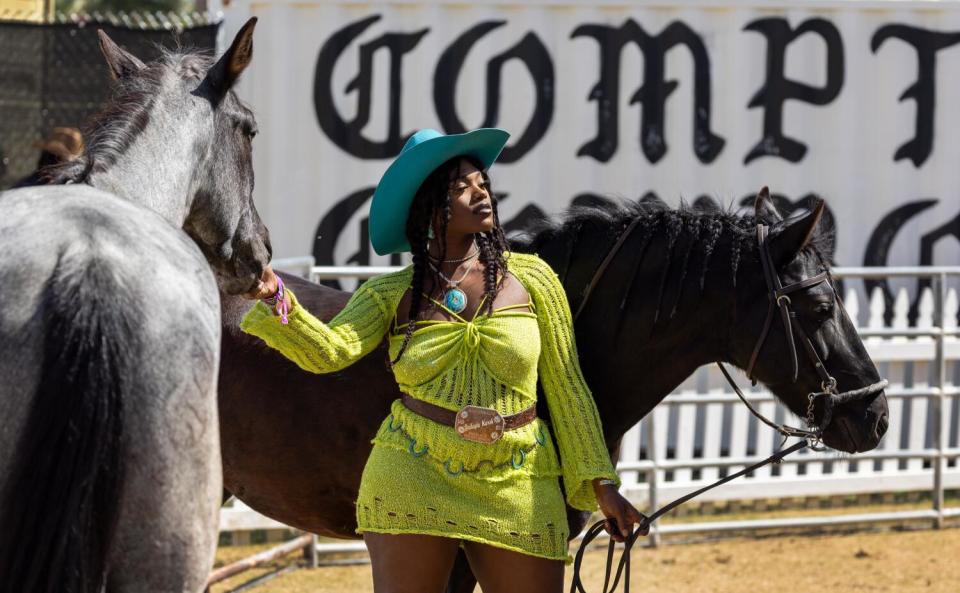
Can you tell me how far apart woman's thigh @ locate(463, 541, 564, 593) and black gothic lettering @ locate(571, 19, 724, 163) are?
6236mm

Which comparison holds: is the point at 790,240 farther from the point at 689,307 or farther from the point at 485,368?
the point at 485,368

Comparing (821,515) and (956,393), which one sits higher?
(956,393)

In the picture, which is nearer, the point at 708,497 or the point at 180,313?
the point at 180,313

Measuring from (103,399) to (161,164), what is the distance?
3.82 ft

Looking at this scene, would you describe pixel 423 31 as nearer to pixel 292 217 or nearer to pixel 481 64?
pixel 481 64

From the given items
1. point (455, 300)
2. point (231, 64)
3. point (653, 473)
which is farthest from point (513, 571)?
point (653, 473)

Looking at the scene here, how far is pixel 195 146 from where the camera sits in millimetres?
3219

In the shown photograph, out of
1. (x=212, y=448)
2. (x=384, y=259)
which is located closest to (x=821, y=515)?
(x=384, y=259)

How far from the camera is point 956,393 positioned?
7945 mm

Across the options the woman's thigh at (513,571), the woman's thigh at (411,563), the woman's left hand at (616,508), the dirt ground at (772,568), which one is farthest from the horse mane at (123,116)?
the dirt ground at (772,568)

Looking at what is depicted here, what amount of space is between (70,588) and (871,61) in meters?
8.59

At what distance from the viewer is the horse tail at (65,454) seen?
76.8 inches

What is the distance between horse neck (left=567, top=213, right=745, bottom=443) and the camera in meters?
3.72

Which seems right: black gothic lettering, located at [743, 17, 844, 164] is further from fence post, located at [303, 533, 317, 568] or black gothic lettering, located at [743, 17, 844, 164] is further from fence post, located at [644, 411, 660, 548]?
fence post, located at [303, 533, 317, 568]
